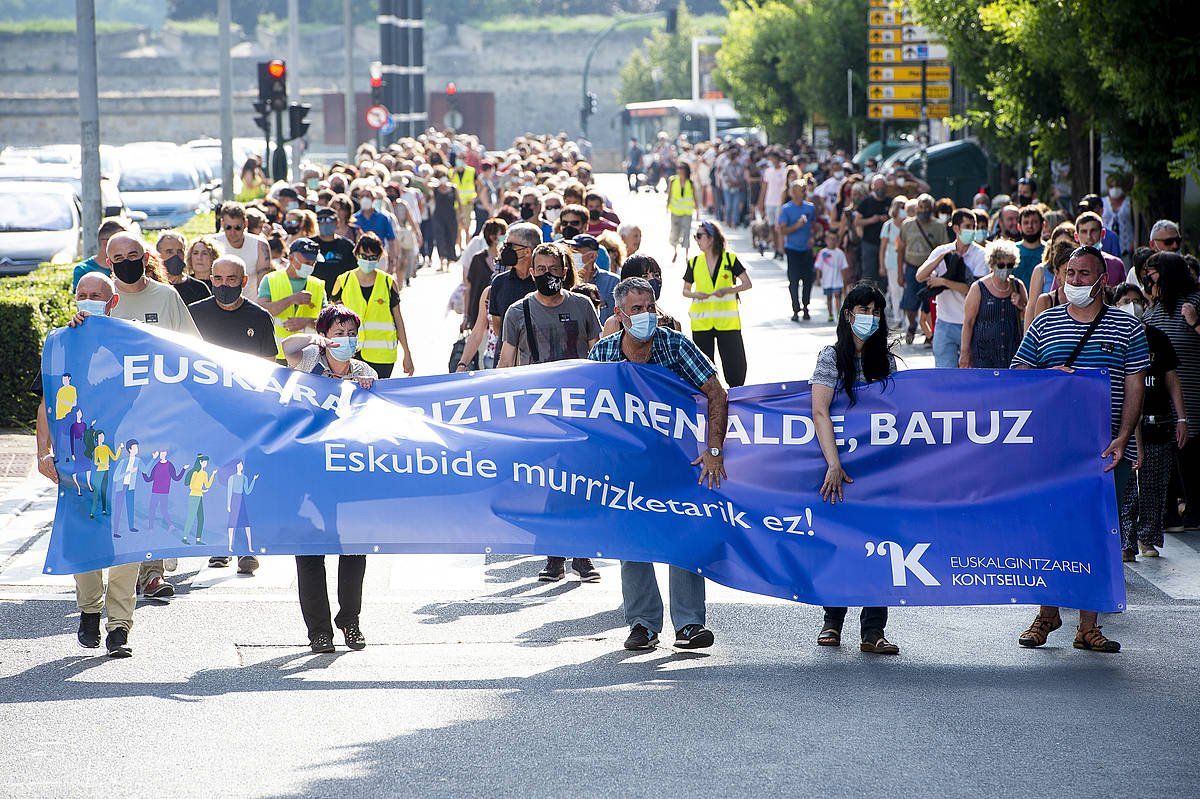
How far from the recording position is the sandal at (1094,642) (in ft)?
28.1

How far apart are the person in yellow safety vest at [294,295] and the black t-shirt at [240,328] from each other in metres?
2.64

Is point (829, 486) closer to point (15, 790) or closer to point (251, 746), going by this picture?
point (251, 746)

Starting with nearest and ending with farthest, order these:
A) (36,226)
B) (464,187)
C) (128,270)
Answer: (128,270), (36,226), (464,187)

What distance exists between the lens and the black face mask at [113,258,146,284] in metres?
9.28

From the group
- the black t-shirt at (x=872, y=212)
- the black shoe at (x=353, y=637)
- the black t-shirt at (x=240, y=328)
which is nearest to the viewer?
the black shoe at (x=353, y=637)

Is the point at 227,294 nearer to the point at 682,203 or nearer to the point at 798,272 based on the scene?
the point at 798,272

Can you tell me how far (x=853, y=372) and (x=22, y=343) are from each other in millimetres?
8341

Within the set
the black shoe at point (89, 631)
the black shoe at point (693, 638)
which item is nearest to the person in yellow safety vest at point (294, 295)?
the black shoe at point (89, 631)

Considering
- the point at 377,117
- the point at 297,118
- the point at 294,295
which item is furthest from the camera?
the point at 377,117

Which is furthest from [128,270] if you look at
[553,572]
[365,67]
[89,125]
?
[365,67]

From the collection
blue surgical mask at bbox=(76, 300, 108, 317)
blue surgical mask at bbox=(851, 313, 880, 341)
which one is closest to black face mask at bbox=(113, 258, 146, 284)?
blue surgical mask at bbox=(76, 300, 108, 317)

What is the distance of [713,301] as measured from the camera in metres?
14.4

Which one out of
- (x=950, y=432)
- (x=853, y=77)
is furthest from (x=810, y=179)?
(x=950, y=432)

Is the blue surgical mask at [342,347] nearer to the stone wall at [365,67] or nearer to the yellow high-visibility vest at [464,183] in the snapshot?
the yellow high-visibility vest at [464,183]
